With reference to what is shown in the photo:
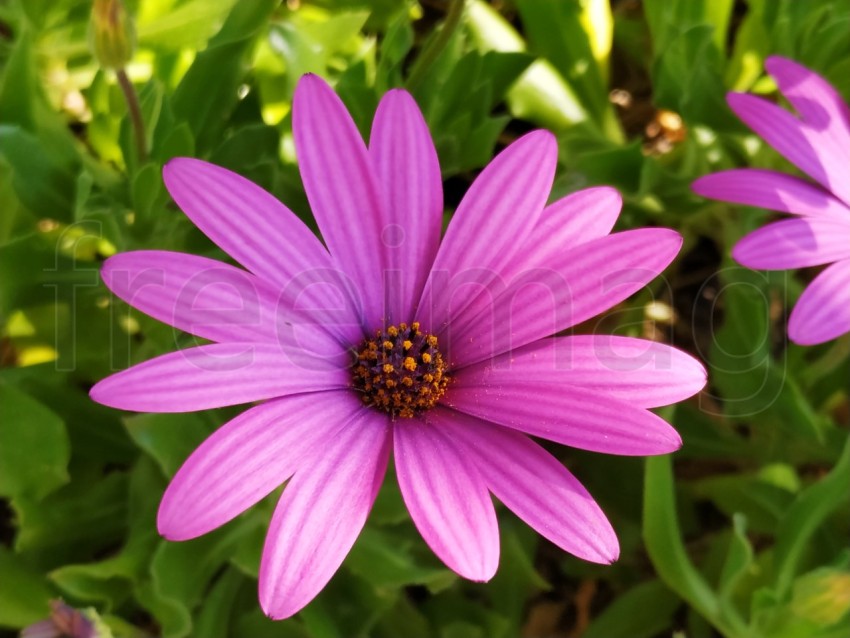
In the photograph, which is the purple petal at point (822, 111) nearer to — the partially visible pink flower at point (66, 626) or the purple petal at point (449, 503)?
the purple petal at point (449, 503)

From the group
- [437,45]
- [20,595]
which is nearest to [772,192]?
[437,45]

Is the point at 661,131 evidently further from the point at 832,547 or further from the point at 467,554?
the point at 467,554

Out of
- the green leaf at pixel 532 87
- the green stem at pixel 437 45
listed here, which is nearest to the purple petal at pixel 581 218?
the green stem at pixel 437 45

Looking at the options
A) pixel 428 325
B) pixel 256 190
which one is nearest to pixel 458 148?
pixel 428 325

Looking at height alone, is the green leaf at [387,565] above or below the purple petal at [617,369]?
below

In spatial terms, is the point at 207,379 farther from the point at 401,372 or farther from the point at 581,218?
the point at 581,218

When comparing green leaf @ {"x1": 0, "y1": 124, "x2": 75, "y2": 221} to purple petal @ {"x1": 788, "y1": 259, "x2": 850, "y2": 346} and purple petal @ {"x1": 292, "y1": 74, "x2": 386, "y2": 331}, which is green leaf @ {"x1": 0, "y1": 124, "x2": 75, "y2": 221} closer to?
purple petal @ {"x1": 292, "y1": 74, "x2": 386, "y2": 331}

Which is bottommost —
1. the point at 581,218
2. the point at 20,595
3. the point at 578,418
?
the point at 20,595
